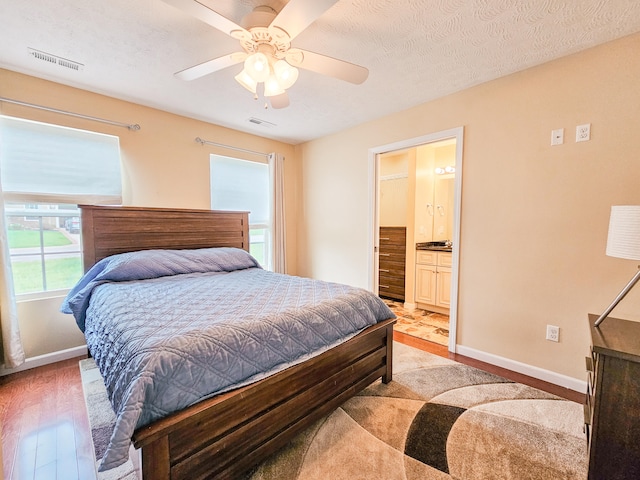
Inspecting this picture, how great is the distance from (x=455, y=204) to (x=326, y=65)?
1.77 m

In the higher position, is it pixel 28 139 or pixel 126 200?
pixel 28 139

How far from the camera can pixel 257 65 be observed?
1504mm

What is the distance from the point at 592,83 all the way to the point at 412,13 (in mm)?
1427

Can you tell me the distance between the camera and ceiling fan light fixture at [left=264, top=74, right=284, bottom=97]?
5.43 feet

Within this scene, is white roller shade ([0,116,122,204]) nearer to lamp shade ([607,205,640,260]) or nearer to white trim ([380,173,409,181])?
white trim ([380,173,409,181])

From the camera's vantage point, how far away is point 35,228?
95.3 inches

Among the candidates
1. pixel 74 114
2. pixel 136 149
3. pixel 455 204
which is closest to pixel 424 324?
pixel 455 204

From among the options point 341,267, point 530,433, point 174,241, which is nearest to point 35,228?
point 174,241

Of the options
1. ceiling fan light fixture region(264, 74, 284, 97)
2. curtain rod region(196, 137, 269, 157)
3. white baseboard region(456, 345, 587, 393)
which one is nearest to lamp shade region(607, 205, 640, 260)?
white baseboard region(456, 345, 587, 393)

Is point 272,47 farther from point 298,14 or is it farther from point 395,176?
point 395,176

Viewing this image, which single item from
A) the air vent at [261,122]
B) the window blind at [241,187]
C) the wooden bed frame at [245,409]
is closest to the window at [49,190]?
the wooden bed frame at [245,409]

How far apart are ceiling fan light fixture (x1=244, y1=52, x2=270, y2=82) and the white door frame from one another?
190 centimetres

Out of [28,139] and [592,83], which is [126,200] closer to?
[28,139]

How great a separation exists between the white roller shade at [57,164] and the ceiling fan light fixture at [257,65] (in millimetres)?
2013
